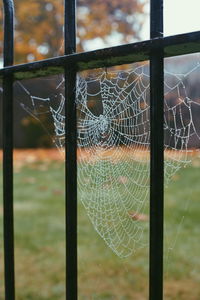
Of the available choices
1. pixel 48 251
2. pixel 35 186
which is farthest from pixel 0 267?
pixel 35 186

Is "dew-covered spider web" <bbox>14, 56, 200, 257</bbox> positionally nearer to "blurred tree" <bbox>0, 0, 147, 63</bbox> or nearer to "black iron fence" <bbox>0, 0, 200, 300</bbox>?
"black iron fence" <bbox>0, 0, 200, 300</bbox>

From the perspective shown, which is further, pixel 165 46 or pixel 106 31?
pixel 106 31

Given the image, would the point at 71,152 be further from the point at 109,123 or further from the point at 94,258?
the point at 94,258

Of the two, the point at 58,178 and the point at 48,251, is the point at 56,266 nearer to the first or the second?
the point at 48,251

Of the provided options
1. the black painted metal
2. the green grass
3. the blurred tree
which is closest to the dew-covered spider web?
the black painted metal

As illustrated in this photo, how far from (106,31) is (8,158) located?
4565 mm

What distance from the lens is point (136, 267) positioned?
2.97m

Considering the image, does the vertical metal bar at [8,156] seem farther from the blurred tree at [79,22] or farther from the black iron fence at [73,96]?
the blurred tree at [79,22]

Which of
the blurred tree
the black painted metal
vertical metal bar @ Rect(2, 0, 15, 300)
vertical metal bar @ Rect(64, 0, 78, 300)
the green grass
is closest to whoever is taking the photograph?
the black painted metal

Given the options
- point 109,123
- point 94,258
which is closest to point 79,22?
point 94,258

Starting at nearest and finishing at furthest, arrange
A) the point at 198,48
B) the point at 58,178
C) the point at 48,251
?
the point at 198,48, the point at 48,251, the point at 58,178

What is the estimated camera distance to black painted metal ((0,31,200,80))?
30.6 inches

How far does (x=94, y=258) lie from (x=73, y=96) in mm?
2359

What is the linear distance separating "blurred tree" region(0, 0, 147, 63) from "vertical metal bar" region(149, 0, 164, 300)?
4.28 meters
